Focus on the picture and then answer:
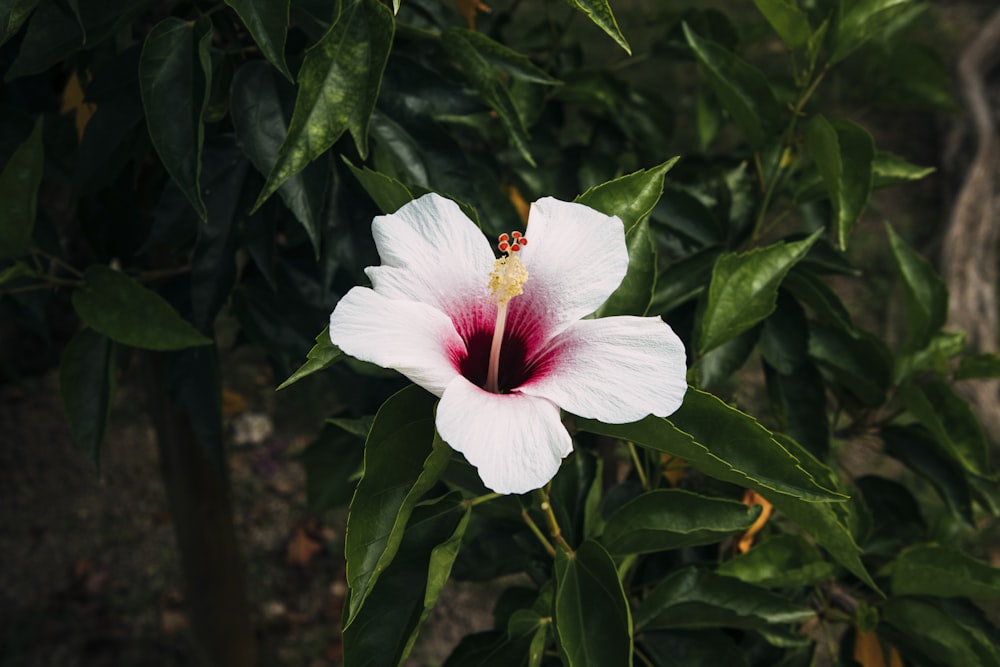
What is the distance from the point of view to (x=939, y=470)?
138 cm

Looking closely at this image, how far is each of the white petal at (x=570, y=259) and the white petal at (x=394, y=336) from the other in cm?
12

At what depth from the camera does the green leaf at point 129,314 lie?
110 centimetres

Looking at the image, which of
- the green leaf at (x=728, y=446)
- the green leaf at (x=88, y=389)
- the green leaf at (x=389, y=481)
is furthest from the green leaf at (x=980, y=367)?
the green leaf at (x=88, y=389)

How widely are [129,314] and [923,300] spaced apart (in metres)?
1.09

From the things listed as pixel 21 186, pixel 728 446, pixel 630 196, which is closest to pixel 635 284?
pixel 630 196

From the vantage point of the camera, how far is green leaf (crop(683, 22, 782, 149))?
4.07 feet

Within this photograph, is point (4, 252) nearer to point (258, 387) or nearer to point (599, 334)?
point (599, 334)

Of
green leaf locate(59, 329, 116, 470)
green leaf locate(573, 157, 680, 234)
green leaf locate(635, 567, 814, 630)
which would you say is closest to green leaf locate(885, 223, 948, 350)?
green leaf locate(635, 567, 814, 630)

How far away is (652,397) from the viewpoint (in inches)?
29.5

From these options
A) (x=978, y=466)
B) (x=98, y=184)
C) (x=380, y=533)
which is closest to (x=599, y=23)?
(x=380, y=533)

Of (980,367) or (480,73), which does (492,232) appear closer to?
(480,73)

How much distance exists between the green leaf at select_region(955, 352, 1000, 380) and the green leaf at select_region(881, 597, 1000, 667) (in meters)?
0.36

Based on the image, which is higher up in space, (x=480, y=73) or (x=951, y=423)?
(x=480, y=73)

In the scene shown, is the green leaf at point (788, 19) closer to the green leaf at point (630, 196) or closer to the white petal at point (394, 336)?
the green leaf at point (630, 196)
